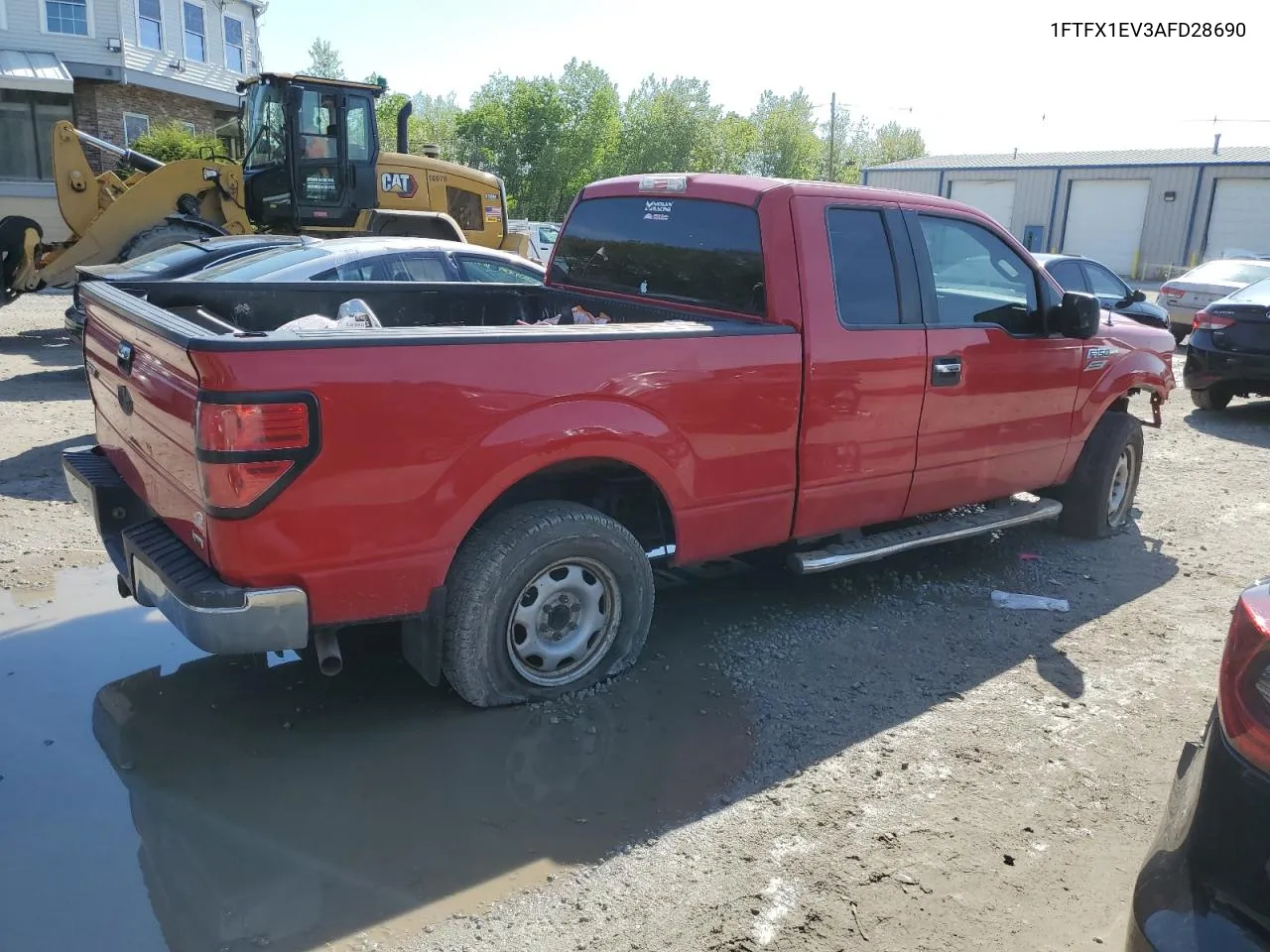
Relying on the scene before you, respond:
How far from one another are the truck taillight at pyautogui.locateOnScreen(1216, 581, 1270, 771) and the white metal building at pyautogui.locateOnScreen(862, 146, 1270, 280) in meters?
39.1

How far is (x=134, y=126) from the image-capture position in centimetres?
2602

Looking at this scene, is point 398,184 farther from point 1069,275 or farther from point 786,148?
point 786,148

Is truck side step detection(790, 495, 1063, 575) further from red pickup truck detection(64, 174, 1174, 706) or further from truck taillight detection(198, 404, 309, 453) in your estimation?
truck taillight detection(198, 404, 309, 453)

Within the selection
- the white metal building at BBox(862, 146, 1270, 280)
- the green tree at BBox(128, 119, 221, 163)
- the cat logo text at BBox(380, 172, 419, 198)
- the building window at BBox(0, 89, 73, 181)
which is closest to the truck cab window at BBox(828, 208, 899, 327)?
the cat logo text at BBox(380, 172, 419, 198)

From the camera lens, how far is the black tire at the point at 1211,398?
426 inches

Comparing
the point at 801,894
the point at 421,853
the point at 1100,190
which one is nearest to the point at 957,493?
the point at 801,894

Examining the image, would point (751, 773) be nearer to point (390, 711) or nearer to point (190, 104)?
point (390, 711)

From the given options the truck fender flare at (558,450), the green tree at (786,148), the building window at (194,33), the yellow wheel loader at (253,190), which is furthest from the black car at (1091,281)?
the green tree at (786,148)

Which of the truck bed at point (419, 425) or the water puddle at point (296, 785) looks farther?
the truck bed at point (419, 425)

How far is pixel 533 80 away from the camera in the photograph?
43.8m

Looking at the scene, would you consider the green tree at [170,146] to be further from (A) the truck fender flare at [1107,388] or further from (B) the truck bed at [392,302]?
(A) the truck fender flare at [1107,388]

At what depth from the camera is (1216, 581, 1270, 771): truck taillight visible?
1895 mm

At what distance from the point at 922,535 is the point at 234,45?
98.5ft

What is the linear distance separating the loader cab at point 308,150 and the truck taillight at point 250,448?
1101 cm
